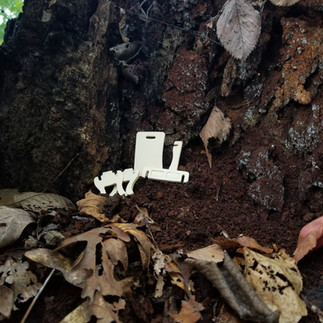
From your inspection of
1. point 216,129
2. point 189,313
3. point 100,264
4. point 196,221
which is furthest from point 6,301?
point 216,129

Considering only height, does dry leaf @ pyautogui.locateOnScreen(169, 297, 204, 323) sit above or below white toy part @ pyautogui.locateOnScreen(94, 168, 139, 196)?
below

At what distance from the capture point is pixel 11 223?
4.55ft

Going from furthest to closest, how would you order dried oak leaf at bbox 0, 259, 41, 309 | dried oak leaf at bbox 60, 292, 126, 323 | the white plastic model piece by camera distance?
the white plastic model piece
dried oak leaf at bbox 0, 259, 41, 309
dried oak leaf at bbox 60, 292, 126, 323

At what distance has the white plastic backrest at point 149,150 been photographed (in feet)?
6.25

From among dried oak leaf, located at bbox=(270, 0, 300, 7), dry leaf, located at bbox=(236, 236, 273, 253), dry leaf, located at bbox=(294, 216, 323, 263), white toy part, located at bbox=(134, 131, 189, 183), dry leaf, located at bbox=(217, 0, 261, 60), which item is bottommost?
dry leaf, located at bbox=(236, 236, 273, 253)

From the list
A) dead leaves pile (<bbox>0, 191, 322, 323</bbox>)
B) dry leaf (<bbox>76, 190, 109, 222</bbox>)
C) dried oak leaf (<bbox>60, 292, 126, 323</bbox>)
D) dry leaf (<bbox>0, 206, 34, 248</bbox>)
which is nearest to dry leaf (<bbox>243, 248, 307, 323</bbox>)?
dead leaves pile (<bbox>0, 191, 322, 323</bbox>)

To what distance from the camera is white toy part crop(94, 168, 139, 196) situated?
1.83m

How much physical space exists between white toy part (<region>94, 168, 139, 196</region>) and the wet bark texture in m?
0.09

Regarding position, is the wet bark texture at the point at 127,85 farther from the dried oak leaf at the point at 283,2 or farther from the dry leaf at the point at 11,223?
the dry leaf at the point at 11,223

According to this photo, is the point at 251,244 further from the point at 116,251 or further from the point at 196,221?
the point at 116,251

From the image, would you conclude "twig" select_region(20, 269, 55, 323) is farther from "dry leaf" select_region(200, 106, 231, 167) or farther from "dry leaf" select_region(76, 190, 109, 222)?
"dry leaf" select_region(200, 106, 231, 167)

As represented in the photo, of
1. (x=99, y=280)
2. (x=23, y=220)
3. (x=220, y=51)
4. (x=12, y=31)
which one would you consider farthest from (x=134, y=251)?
(x=12, y=31)

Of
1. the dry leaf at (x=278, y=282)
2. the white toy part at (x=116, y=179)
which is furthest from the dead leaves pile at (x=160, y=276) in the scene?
the white toy part at (x=116, y=179)

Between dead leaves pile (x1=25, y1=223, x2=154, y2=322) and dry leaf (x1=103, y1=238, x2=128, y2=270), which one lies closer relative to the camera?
dead leaves pile (x1=25, y1=223, x2=154, y2=322)
